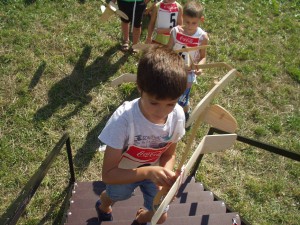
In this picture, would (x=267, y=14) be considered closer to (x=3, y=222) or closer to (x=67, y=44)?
(x=67, y=44)

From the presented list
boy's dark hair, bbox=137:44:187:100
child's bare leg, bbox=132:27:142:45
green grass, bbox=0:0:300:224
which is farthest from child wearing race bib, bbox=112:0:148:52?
boy's dark hair, bbox=137:44:187:100

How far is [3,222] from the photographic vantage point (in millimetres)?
1660

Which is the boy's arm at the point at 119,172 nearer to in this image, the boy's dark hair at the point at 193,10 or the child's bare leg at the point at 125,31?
the boy's dark hair at the point at 193,10

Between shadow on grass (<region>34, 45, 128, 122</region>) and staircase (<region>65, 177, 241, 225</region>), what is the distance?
4.81 feet

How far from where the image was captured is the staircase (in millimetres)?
2803

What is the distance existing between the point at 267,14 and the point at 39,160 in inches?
212

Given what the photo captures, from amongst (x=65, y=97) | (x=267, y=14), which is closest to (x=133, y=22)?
(x=65, y=97)

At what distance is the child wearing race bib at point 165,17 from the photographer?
14.6 feet

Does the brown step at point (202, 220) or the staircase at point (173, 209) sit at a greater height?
the brown step at point (202, 220)

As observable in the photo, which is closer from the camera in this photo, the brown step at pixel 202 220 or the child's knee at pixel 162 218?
the child's knee at pixel 162 218

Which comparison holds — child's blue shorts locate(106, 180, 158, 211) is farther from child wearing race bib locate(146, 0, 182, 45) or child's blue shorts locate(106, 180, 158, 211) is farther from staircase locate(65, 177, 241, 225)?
child wearing race bib locate(146, 0, 182, 45)

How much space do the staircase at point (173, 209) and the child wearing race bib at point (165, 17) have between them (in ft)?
6.98

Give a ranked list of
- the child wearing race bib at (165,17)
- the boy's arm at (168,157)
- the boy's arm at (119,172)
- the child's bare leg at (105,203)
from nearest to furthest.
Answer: the boy's arm at (119,172), the boy's arm at (168,157), the child's bare leg at (105,203), the child wearing race bib at (165,17)

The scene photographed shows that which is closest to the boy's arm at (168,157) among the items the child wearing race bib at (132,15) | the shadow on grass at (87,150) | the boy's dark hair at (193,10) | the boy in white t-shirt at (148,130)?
the boy in white t-shirt at (148,130)
